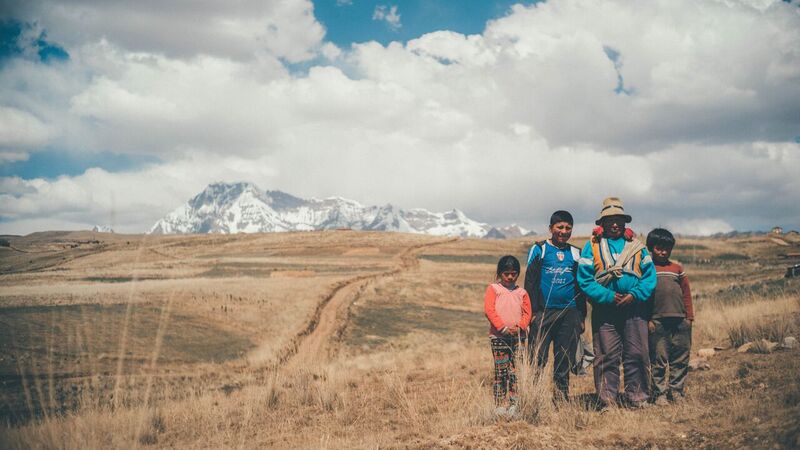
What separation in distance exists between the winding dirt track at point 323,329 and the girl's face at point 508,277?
9.51 m

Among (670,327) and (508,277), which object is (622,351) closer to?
(670,327)

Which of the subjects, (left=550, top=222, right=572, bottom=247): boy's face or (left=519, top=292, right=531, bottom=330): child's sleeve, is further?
(left=550, top=222, right=572, bottom=247): boy's face

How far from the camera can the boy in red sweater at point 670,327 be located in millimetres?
6312

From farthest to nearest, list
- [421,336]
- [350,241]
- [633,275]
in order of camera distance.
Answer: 1. [350,241]
2. [421,336]
3. [633,275]

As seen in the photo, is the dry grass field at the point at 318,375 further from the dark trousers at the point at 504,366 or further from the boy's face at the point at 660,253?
the boy's face at the point at 660,253

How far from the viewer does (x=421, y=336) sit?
2066 centimetres

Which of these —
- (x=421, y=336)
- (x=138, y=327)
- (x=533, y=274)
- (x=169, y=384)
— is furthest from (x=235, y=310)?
(x=533, y=274)

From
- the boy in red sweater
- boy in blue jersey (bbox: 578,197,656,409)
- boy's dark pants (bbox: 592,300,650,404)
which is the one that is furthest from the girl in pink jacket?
the boy in red sweater

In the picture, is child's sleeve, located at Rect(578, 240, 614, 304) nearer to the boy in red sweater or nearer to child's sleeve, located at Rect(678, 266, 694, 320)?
the boy in red sweater

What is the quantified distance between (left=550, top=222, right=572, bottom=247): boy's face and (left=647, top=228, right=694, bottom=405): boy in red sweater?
1.31 meters

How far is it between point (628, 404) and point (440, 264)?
49.1 meters

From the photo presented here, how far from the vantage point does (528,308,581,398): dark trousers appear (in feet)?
20.2

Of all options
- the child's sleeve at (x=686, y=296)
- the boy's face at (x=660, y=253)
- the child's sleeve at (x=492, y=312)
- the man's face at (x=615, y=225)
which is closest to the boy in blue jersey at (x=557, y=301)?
the man's face at (x=615, y=225)

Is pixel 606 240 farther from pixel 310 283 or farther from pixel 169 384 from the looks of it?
pixel 310 283
